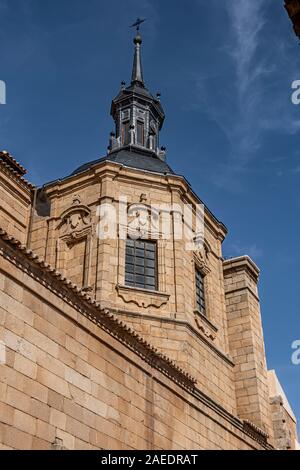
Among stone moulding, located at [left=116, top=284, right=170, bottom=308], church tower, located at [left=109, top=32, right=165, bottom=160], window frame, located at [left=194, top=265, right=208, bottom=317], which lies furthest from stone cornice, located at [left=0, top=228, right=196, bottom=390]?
church tower, located at [left=109, top=32, right=165, bottom=160]

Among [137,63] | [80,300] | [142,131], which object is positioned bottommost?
[80,300]

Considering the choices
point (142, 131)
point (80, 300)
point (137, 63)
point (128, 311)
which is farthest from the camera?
point (137, 63)

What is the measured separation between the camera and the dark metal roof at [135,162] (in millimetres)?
20266

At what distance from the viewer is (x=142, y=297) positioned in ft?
57.4

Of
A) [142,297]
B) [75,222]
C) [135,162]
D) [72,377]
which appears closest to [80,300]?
[72,377]

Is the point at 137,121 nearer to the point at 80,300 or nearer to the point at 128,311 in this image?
the point at 128,311

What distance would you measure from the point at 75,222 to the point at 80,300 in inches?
305

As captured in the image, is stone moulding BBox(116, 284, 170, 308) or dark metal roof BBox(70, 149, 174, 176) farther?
dark metal roof BBox(70, 149, 174, 176)

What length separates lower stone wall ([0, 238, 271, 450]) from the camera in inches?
380

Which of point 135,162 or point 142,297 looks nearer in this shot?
point 142,297

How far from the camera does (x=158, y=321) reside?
56.2 feet

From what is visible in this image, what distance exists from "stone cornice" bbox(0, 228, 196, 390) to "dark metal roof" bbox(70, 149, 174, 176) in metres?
7.77

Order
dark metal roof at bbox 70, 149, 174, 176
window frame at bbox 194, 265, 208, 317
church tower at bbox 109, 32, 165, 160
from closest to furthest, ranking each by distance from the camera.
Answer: window frame at bbox 194, 265, 208, 317, dark metal roof at bbox 70, 149, 174, 176, church tower at bbox 109, 32, 165, 160

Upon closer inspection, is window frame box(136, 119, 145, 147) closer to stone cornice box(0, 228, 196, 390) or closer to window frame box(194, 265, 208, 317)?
window frame box(194, 265, 208, 317)
